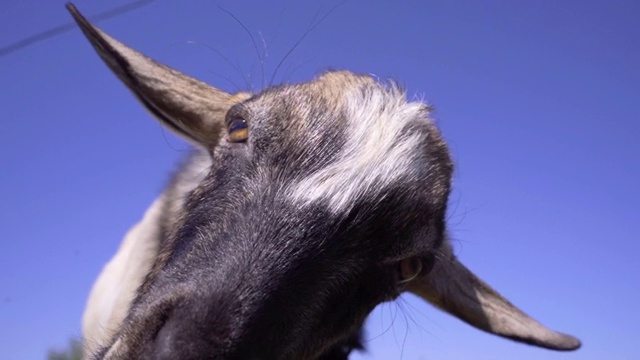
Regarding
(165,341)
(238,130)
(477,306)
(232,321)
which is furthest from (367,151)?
(477,306)

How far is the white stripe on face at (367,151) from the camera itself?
334cm

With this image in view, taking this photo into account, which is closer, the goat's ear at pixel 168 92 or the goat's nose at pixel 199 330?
the goat's nose at pixel 199 330

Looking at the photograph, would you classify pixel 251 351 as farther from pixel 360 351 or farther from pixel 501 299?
pixel 501 299

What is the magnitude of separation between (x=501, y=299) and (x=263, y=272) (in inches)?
113

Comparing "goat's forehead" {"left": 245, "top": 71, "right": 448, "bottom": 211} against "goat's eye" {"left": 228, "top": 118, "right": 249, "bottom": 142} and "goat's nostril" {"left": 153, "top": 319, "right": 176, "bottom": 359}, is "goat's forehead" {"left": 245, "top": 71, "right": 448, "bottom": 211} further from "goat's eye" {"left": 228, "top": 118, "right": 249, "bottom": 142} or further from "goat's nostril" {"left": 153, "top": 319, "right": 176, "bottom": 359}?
"goat's nostril" {"left": 153, "top": 319, "right": 176, "bottom": 359}

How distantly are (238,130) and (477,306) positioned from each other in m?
2.41

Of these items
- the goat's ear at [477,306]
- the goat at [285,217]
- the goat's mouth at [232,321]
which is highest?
the goat's ear at [477,306]

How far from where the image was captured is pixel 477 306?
515 centimetres

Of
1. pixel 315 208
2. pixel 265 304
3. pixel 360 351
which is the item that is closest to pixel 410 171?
pixel 315 208

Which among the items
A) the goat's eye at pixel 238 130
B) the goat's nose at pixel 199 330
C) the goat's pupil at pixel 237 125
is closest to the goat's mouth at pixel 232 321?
the goat's nose at pixel 199 330

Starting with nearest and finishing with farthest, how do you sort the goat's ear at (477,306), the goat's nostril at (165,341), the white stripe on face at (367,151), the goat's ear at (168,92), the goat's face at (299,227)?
1. the goat's nostril at (165,341)
2. the goat's face at (299,227)
3. the white stripe on face at (367,151)
4. the goat's ear at (168,92)
5. the goat's ear at (477,306)

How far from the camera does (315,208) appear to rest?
3262mm

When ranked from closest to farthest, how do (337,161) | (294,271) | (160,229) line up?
(294,271) → (337,161) → (160,229)

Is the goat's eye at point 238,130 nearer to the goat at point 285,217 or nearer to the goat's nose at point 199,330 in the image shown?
the goat at point 285,217
